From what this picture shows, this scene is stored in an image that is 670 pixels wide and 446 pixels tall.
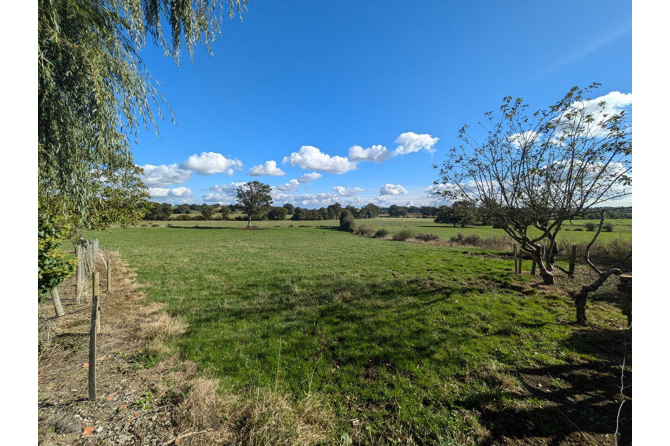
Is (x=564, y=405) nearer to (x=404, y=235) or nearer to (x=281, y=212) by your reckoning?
(x=404, y=235)

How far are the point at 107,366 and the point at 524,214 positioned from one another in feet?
39.0

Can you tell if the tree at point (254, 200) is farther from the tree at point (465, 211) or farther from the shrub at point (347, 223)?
the tree at point (465, 211)

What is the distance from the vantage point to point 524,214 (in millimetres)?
8023

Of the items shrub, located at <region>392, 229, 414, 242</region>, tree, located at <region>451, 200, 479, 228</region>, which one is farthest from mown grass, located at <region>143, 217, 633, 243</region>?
tree, located at <region>451, 200, 479, 228</region>

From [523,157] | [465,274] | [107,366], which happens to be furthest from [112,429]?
[465,274]

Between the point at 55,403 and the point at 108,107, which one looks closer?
the point at 55,403

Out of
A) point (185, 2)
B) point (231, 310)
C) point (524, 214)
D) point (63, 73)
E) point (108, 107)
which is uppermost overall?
point (185, 2)

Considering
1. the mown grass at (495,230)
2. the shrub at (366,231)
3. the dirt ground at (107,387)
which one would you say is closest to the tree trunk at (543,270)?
the mown grass at (495,230)

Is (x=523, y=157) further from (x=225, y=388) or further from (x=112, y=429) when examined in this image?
(x=112, y=429)

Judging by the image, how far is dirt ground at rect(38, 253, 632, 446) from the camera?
2.78 m

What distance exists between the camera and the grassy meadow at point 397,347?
3203 mm

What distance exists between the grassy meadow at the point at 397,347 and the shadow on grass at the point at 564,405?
3cm

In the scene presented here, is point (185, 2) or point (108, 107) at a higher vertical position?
point (185, 2)

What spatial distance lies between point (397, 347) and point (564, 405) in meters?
2.61
